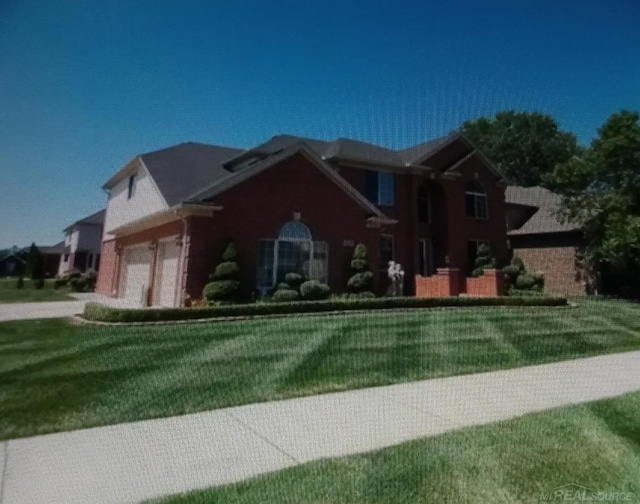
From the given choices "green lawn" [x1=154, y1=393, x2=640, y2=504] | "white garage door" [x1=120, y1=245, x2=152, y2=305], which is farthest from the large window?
"green lawn" [x1=154, y1=393, x2=640, y2=504]

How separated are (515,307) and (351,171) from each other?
9.74 meters

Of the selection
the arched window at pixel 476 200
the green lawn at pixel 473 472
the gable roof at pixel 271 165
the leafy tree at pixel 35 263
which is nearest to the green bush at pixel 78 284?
the leafy tree at pixel 35 263

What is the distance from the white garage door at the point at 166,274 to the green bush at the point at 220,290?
184cm

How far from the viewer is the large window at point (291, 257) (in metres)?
15.0

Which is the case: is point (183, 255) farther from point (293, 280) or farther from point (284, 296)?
point (293, 280)

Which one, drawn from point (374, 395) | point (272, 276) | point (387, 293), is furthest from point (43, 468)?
point (387, 293)

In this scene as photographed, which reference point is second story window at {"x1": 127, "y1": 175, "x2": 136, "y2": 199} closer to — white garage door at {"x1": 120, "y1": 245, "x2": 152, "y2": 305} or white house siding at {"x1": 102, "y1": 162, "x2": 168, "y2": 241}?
white house siding at {"x1": 102, "y1": 162, "x2": 168, "y2": 241}

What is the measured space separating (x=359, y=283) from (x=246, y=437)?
1236 centimetres

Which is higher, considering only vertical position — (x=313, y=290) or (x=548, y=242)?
(x=548, y=242)

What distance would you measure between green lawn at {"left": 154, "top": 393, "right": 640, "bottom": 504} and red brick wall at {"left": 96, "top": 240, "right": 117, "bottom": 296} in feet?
69.1

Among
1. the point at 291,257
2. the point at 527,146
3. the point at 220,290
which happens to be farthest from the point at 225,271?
the point at 527,146

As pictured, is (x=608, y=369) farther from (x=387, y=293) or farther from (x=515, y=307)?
(x=387, y=293)

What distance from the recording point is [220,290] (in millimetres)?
13312

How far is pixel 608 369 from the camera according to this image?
6.84m
